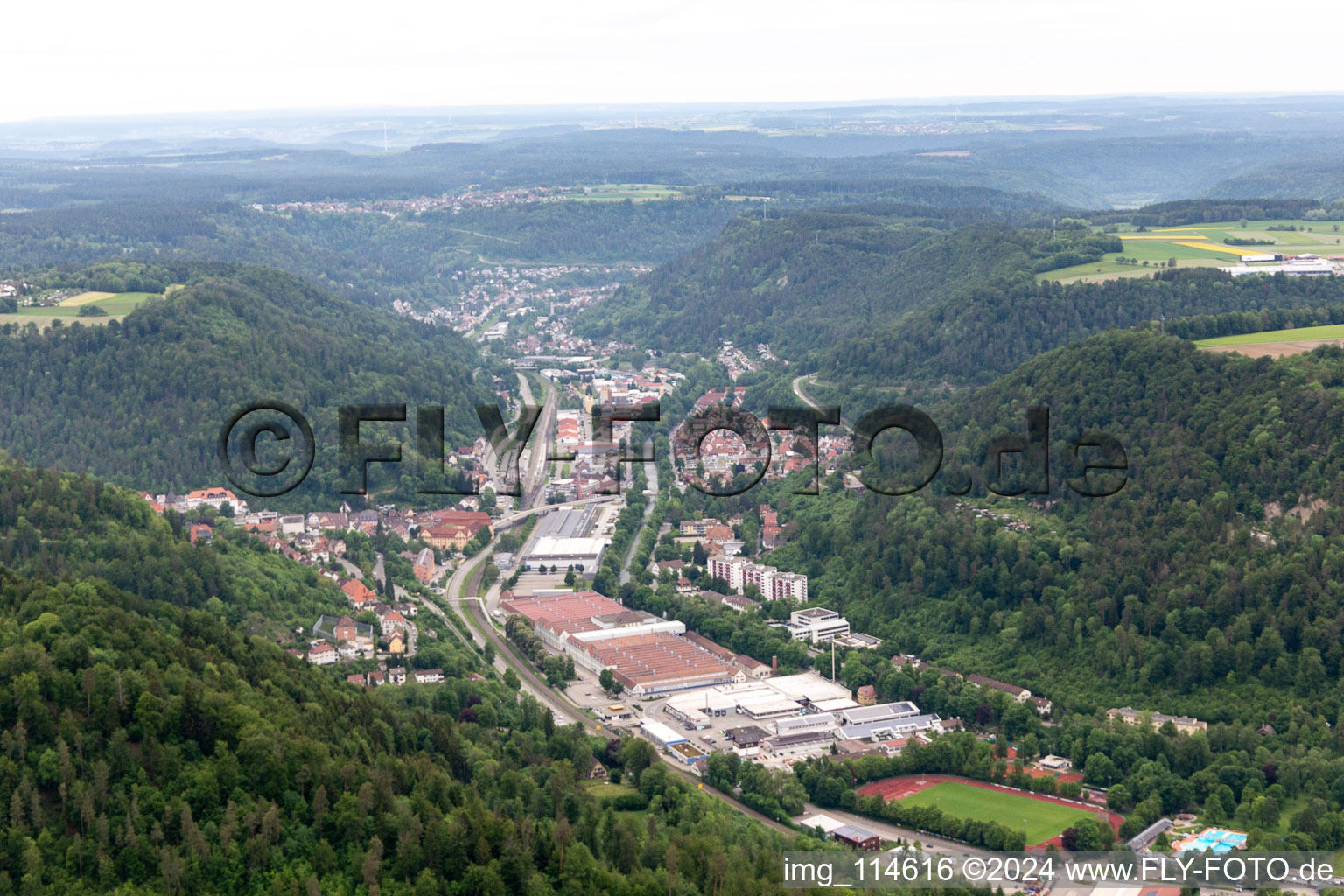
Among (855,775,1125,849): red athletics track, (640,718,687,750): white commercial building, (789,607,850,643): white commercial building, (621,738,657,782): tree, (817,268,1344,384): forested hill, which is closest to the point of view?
(621,738,657,782): tree

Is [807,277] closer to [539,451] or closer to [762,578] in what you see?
[539,451]

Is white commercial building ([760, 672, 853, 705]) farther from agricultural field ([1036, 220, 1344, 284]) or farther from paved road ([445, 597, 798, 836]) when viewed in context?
agricultural field ([1036, 220, 1344, 284])

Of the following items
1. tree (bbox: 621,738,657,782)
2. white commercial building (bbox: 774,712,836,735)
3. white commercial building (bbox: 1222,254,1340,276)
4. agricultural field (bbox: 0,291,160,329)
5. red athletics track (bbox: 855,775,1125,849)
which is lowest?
red athletics track (bbox: 855,775,1125,849)

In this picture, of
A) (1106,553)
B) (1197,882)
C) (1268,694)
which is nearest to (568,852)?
(1197,882)

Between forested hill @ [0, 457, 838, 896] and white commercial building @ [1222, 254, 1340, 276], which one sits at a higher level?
white commercial building @ [1222, 254, 1340, 276]

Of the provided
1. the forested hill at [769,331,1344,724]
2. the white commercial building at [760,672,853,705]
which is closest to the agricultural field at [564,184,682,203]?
the forested hill at [769,331,1344,724]

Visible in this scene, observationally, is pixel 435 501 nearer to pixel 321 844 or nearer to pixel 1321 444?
pixel 1321 444
